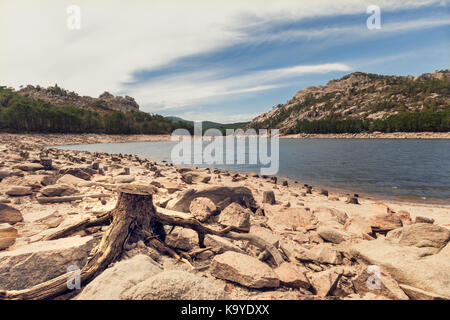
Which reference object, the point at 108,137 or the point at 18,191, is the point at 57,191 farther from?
the point at 108,137

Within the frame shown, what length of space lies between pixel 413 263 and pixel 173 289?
4278 millimetres

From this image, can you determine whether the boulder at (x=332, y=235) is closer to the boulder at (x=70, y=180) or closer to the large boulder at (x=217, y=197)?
the large boulder at (x=217, y=197)

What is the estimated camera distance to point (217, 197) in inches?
302

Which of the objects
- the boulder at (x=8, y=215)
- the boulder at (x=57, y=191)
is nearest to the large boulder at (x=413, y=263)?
the boulder at (x=8, y=215)

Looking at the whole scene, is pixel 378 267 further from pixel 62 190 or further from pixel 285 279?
pixel 62 190

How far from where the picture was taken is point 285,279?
3.77m

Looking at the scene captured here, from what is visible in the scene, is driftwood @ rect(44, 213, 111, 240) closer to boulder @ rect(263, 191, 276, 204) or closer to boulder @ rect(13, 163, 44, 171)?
boulder @ rect(263, 191, 276, 204)

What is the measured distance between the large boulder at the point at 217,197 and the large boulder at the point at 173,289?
12.8 ft

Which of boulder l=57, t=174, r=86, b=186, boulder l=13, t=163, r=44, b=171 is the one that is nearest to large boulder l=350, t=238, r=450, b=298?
boulder l=57, t=174, r=86, b=186

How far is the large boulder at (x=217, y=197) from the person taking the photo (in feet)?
22.1

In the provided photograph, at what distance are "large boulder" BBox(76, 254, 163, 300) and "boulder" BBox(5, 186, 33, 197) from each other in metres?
6.98
